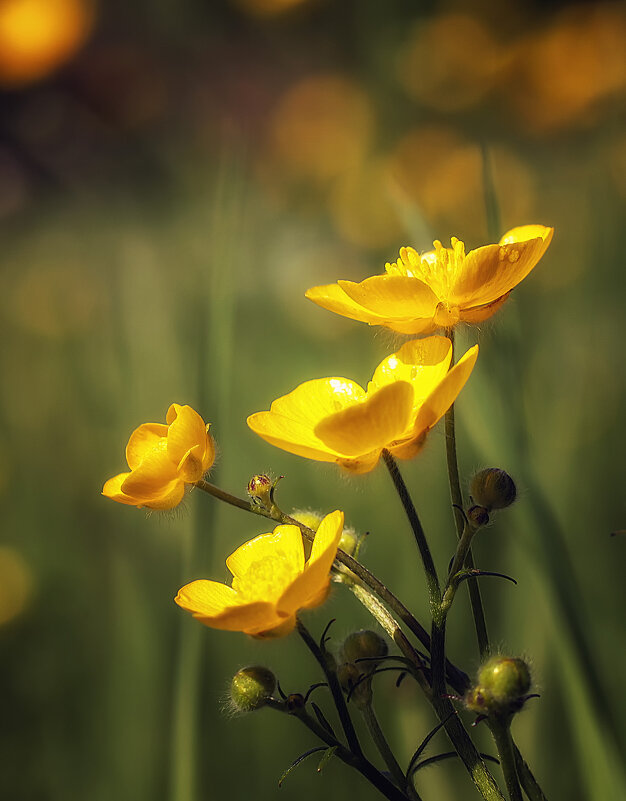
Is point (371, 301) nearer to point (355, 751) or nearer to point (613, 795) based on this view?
point (355, 751)

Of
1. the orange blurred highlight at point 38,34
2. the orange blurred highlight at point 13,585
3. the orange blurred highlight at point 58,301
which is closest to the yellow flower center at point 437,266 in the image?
the orange blurred highlight at point 13,585

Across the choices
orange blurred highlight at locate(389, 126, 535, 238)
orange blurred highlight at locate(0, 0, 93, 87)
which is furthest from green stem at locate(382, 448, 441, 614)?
orange blurred highlight at locate(0, 0, 93, 87)

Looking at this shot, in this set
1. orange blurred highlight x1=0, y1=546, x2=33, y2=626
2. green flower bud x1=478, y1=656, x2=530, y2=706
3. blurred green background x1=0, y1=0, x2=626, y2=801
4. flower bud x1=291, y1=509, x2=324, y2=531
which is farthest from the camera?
orange blurred highlight x1=0, y1=546, x2=33, y2=626

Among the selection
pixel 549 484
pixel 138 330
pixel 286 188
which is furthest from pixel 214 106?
pixel 549 484

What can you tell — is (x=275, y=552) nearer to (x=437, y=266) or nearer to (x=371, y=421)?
(x=371, y=421)

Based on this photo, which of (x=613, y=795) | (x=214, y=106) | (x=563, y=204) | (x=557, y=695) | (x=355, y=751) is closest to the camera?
(x=355, y=751)

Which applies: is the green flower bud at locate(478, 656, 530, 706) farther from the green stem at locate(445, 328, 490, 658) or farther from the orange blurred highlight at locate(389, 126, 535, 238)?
the orange blurred highlight at locate(389, 126, 535, 238)
